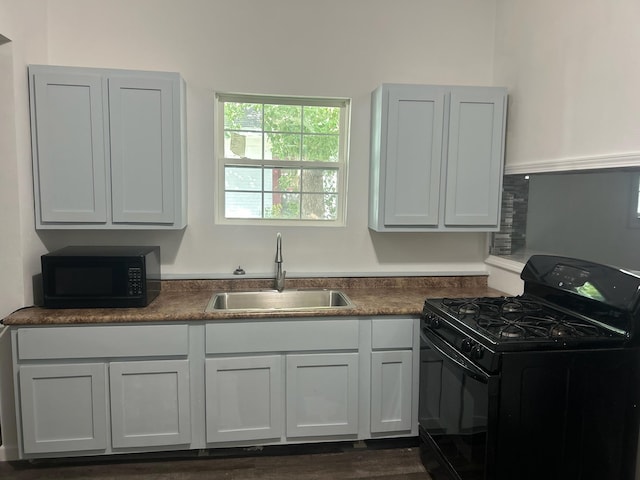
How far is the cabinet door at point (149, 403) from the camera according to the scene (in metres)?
2.39

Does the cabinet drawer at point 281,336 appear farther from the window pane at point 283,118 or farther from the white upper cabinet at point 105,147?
the window pane at point 283,118

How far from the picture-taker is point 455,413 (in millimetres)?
2072

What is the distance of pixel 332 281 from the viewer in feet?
10.0

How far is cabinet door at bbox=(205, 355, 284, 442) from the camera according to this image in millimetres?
2445

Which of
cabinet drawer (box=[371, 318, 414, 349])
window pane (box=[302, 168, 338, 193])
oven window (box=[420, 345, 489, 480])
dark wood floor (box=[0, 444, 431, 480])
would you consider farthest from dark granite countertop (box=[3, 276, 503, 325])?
dark wood floor (box=[0, 444, 431, 480])

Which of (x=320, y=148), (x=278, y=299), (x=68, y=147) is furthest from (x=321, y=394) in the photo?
(x=68, y=147)

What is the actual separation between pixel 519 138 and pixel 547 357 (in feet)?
5.11

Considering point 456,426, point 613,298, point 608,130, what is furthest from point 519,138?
point 456,426

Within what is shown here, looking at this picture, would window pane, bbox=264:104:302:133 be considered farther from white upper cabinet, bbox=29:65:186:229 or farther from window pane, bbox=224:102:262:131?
white upper cabinet, bbox=29:65:186:229

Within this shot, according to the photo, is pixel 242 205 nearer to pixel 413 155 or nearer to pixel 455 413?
pixel 413 155

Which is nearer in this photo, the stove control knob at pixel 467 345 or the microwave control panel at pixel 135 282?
the stove control knob at pixel 467 345

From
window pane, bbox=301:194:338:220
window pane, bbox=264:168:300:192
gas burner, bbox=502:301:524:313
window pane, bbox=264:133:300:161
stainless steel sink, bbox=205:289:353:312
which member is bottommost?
stainless steel sink, bbox=205:289:353:312

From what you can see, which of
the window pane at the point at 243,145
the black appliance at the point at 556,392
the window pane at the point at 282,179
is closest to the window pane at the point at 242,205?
the window pane at the point at 282,179

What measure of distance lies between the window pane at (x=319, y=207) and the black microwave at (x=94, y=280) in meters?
1.14
